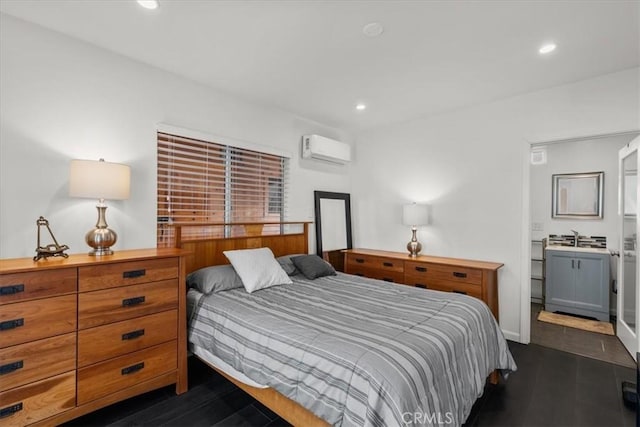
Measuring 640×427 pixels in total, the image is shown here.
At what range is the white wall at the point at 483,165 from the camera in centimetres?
286

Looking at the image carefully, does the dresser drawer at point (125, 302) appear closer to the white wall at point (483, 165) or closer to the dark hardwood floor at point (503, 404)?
the dark hardwood floor at point (503, 404)

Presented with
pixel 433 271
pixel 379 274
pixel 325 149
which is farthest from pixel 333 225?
pixel 433 271

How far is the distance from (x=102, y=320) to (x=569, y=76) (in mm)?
4183

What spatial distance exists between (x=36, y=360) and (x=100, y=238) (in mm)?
780

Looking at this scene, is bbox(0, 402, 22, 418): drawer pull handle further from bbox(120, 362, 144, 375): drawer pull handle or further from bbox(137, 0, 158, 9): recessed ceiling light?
bbox(137, 0, 158, 9): recessed ceiling light

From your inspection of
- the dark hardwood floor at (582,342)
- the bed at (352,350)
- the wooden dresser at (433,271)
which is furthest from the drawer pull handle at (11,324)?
the dark hardwood floor at (582,342)

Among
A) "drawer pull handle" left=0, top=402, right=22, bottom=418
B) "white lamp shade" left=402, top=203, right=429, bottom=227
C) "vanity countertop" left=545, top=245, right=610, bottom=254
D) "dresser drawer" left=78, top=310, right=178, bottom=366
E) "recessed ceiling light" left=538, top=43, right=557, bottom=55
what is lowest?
"drawer pull handle" left=0, top=402, right=22, bottom=418

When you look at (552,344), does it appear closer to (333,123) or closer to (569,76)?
(569,76)

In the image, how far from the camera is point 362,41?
2254 mm

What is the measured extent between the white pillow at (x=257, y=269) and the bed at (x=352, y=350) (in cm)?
10

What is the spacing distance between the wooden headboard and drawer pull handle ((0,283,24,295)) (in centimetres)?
115

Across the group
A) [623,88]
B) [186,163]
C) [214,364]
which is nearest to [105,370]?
[214,364]

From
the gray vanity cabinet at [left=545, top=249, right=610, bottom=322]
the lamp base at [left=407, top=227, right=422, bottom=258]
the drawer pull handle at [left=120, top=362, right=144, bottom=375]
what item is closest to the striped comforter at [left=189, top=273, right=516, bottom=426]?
the drawer pull handle at [left=120, top=362, right=144, bottom=375]

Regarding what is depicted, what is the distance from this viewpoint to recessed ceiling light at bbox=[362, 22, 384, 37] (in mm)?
2061
